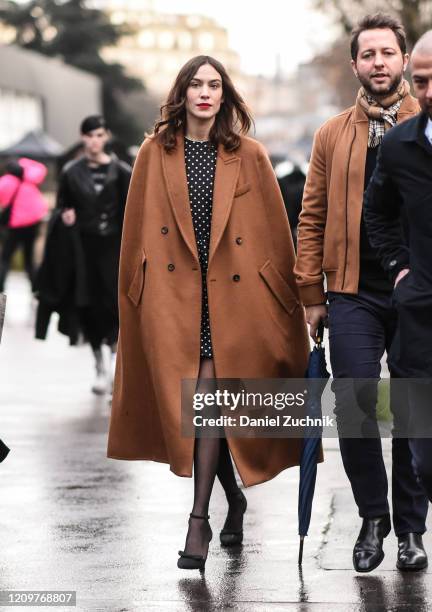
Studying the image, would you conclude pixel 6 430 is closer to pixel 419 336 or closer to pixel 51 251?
pixel 51 251

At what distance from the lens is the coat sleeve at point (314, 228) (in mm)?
5875

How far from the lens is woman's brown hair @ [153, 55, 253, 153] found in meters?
6.07

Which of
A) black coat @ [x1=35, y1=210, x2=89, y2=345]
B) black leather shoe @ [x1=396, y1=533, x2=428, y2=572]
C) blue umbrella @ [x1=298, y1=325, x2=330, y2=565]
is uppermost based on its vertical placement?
blue umbrella @ [x1=298, y1=325, x2=330, y2=565]

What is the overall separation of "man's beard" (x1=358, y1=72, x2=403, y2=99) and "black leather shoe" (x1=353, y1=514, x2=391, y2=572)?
1.55 metres

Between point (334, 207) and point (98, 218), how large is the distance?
5.47m

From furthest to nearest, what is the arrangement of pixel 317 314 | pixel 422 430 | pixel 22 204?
pixel 22 204
pixel 317 314
pixel 422 430

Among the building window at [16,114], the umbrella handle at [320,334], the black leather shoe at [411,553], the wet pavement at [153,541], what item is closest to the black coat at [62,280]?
the wet pavement at [153,541]

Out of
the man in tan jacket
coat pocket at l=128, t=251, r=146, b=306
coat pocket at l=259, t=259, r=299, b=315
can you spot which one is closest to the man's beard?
the man in tan jacket

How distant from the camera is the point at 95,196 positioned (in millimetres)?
10992

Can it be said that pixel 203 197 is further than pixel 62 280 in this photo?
No

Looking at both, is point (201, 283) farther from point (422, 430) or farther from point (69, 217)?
point (69, 217)

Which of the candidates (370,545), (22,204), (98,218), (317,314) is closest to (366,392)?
(317,314)

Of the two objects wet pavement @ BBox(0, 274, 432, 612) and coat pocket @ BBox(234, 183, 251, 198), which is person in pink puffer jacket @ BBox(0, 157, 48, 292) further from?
coat pocket @ BBox(234, 183, 251, 198)

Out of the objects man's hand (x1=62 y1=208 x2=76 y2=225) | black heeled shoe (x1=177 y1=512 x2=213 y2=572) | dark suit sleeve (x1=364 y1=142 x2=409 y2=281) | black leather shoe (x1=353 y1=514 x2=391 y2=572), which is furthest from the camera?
man's hand (x1=62 y1=208 x2=76 y2=225)
